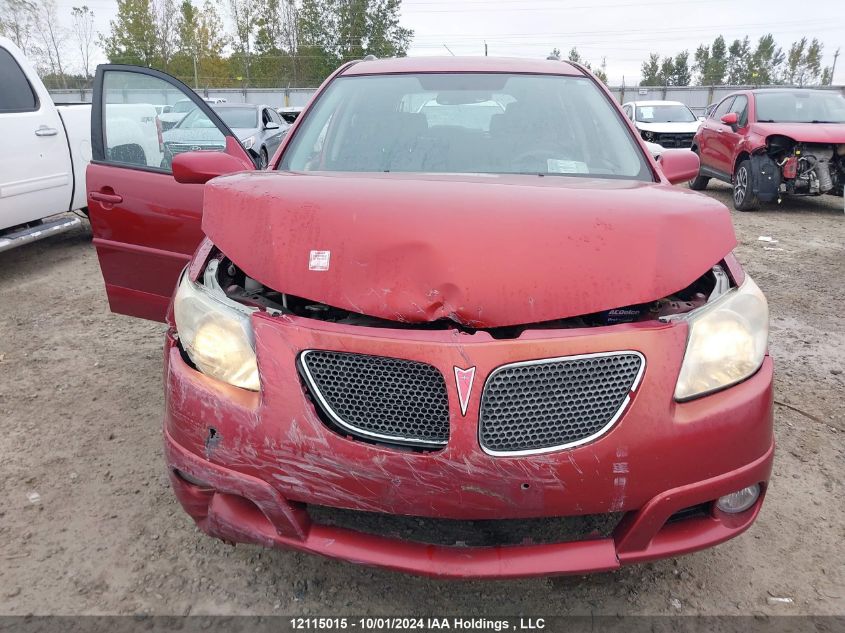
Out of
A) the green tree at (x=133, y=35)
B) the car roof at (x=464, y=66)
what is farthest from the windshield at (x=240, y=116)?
the green tree at (x=133, y=35)

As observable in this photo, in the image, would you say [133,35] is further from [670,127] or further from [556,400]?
[556,400]

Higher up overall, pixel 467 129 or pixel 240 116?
pixel 467 129

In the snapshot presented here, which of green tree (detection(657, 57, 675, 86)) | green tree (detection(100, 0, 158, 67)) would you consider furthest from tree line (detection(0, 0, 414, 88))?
green tree (detection(657, 57, 675, 86))

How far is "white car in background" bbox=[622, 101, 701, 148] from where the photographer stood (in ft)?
47.3

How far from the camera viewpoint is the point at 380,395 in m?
1.52

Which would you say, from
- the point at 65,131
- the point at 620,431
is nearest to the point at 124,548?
the point at 620,431

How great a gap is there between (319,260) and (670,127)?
582 inches

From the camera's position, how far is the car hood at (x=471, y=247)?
155 cm

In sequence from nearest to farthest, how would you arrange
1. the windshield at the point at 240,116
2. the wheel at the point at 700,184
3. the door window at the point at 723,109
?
1. the door window at the point at 723,109
2. the wheel at the point at 700,184
3. the windshield at the point at 240,116

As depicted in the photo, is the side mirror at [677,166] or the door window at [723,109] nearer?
the side mirror at [677,166]

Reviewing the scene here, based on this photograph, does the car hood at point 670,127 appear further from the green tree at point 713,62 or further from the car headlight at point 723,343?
the green tree at point 713,62

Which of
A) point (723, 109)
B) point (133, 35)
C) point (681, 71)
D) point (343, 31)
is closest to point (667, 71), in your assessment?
point (681, 71)

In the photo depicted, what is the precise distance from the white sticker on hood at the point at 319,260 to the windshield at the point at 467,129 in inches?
35.5

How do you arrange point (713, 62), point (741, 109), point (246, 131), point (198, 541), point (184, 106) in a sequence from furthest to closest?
point (713, 62) → point (246, 131) → point (741, 109) → point (184, 106) → point (198, 541)
